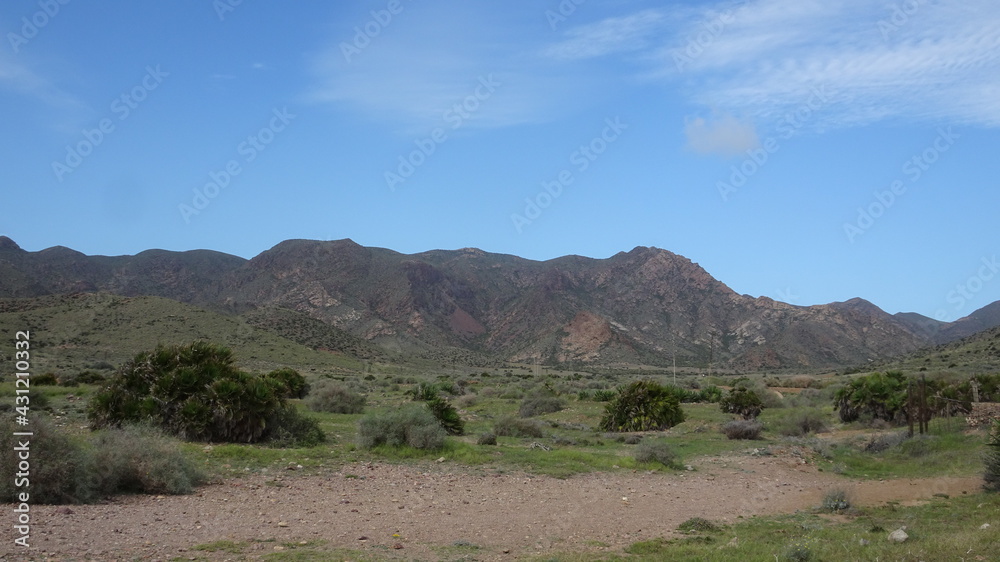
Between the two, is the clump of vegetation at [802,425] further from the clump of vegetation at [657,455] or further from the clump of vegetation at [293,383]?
the clump of vegetation at [293,383]

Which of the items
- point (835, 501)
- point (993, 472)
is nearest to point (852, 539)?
point (835, 501)

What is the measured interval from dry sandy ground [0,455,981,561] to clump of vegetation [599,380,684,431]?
25.2ft

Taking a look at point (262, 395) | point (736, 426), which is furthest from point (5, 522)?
point (736, 426)

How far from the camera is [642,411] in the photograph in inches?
943

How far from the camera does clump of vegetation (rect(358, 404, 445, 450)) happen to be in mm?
16109

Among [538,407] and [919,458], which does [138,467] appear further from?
[538,407]

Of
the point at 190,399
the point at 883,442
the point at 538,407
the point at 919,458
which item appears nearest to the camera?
the point at 190,399

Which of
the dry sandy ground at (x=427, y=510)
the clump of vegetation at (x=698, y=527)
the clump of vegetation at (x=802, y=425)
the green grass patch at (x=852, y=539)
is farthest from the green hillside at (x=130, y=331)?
the green grass patch at (x=852, y=539)

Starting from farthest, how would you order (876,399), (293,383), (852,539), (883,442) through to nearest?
(293,383), (876,399), (883,442), (852,539)

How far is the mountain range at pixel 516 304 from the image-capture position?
328ft

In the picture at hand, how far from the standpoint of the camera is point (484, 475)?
14078mm

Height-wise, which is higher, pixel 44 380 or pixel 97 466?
pixel 44 380

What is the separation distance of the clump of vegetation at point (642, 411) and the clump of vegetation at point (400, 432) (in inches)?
357

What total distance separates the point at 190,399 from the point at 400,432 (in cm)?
455
